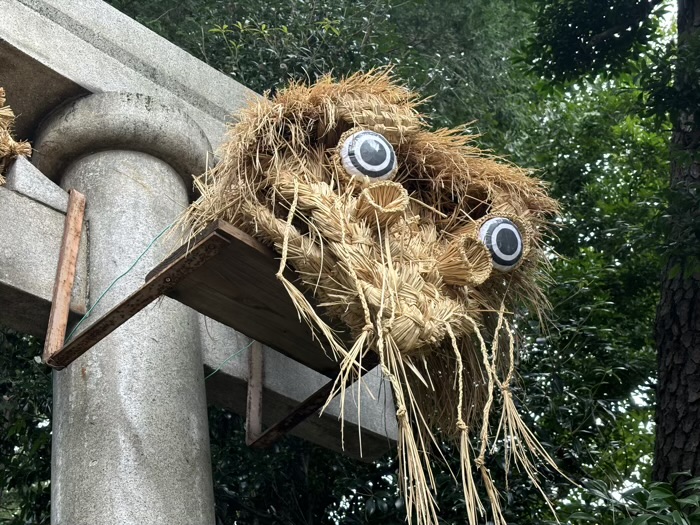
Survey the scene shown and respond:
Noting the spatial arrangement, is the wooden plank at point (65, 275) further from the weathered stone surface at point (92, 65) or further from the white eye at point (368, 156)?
the white eye at point (368, 156)

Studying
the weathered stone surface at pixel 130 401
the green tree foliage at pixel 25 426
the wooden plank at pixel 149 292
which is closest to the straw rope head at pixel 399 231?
the wooden plank at pixel 149 292

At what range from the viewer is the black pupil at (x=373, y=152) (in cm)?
302

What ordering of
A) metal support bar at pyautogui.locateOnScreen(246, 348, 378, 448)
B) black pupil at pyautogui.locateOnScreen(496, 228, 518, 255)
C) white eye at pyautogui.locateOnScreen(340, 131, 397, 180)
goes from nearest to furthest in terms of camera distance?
white eye at pyautogui.locateOnScreen(340, 131, 397, 180)
black pupil at pyautogui.locateOnScreen(496, 228, 518, 255)
metal support bar at pyautogui.locateOnScreen(246, 348, 378, 448)

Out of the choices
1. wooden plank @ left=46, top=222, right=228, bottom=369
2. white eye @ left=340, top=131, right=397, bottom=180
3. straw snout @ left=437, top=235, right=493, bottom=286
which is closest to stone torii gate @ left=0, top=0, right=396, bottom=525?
wooden plank @ left=46, top=222, right=228, bottom=369

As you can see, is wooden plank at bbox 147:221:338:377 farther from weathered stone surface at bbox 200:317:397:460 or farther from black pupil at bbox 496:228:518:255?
black pupil at bbox 496:228:518:255

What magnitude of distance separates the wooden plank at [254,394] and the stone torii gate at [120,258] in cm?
5

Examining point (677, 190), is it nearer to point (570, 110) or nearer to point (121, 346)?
point (121, 346)

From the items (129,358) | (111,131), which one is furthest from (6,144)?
(129,358)

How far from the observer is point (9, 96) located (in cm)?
378

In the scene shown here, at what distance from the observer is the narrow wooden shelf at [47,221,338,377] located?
2.90 meters

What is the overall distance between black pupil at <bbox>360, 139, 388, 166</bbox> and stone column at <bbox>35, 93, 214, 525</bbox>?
34.8 inches

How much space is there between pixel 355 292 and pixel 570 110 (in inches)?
233

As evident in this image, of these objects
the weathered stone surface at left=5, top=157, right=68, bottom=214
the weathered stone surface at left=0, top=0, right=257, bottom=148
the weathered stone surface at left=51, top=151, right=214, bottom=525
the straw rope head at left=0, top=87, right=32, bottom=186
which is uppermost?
the weathered stone surface at left=0, top=0, right=257, bottom=148

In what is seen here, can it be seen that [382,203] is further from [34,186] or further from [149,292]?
[34,186]
